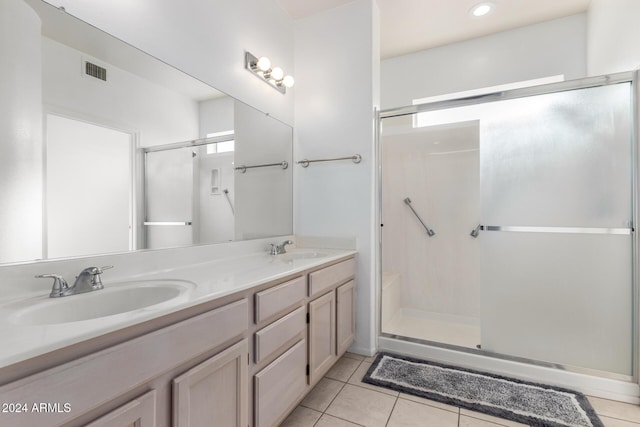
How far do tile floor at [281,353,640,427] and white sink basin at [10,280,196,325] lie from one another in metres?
0.96

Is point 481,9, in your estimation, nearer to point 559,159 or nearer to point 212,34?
point 559,159

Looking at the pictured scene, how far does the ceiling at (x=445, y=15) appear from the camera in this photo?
2.25 metres

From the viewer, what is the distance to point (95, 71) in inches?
45.8

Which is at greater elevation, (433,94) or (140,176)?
(433,94)

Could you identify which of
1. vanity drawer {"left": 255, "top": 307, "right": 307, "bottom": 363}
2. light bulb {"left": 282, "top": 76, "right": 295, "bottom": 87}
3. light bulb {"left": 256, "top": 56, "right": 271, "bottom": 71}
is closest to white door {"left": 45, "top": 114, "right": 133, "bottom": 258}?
vanity drawer {"left": 255, "top": 307, "right": 307, "bottom": 363}

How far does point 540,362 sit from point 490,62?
2499 mm

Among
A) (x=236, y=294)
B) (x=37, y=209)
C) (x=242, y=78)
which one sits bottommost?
(x=236, y=294)

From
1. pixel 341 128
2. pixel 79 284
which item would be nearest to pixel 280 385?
pixel 79 284

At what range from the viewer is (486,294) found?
2004 millimetres

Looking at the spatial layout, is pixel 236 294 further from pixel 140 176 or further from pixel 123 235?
pixel 140 176

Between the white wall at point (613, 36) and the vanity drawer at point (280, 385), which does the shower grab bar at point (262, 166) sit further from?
the white wall at point (613, 36)

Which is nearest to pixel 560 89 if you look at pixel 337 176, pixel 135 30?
pixel 337 176

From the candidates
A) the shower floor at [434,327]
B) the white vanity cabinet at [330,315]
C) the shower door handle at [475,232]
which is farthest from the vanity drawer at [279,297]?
the shower door handle at [475,232]

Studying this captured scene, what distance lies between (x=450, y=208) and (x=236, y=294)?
244 centimetres
